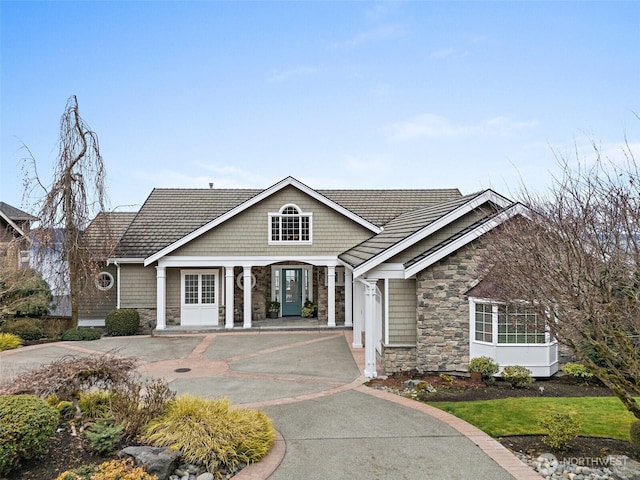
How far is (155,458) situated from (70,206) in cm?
1513

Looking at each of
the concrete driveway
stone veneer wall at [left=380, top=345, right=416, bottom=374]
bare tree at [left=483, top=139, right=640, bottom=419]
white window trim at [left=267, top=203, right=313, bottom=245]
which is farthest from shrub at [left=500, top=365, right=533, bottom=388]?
white window trim at [left=267, top=203, right=313, bottom=245]

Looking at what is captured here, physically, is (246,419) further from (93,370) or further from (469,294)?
(469,294)

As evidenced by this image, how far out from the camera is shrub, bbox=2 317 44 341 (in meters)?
16.6

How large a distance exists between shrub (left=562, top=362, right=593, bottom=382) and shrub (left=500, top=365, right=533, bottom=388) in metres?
1.22

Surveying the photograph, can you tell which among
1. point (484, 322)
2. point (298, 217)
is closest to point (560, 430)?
point (484, 322)

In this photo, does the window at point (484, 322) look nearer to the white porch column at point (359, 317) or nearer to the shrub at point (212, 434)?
the white porch column at point (359, 317)

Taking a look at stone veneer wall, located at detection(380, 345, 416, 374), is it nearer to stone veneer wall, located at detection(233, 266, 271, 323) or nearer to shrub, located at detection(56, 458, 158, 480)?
shrub, located at detection(56, 458, 158, 480)

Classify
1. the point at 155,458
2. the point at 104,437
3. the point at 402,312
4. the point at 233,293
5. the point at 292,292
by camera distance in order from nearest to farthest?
1. the point at 155,458
2. the point at 104,437
3. the point at 402,312
4. the point at 233,293
5. the point at 292,292

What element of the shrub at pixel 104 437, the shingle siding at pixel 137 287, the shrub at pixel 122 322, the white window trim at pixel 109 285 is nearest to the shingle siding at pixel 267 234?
the shingle siding at pixel 137 287

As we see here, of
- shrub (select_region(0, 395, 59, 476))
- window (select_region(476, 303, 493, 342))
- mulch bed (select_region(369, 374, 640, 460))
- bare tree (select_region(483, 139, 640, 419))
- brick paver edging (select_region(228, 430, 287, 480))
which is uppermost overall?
bare tree (select_region(483, 139, 640, 419))

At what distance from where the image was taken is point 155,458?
18.7ft

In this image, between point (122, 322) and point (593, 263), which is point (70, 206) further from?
point (593, 263)

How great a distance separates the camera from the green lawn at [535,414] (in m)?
7.43

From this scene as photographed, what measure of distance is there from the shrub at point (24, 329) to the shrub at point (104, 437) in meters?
13.2
